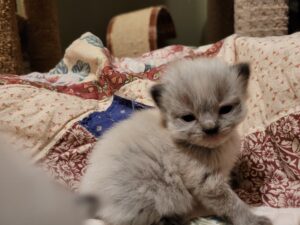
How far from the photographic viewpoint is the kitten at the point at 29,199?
38 centimetres

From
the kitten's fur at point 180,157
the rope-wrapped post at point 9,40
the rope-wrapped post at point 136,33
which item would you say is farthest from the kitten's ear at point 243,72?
the rope-wrapped post at point 136,33

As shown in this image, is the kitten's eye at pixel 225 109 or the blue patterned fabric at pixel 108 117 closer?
the kitten's eye at pixel 225 109

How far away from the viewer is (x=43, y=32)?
89.2 inches

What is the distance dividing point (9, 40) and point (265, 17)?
3.31 ft

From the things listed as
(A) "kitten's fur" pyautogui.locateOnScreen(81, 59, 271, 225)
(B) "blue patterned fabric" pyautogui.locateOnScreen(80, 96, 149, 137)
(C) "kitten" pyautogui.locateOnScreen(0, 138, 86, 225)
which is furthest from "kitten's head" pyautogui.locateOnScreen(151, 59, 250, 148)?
(C) "kitten" pyautogui.locateOnScreen(0, 138, 86, 225)

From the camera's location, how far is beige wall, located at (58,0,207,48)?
2746 mm

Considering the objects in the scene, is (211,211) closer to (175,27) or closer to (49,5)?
(49,5)

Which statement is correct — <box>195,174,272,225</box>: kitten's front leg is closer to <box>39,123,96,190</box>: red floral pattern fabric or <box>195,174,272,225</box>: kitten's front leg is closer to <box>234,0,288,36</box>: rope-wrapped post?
<box>39,123,96,190</box>: red floral pattern fabric

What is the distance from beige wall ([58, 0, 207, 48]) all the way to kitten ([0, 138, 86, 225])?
238 cm

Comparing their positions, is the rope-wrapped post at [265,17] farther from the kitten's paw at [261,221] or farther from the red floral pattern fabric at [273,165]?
the kitten's paw at [261,221]

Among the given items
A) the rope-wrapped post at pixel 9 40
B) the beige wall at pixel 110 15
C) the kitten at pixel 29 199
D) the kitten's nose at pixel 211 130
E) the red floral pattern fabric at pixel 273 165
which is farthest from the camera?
the beige wall at pixel 110 15

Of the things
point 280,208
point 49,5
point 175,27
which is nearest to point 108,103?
point 280,208

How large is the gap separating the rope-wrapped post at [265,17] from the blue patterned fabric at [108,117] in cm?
57

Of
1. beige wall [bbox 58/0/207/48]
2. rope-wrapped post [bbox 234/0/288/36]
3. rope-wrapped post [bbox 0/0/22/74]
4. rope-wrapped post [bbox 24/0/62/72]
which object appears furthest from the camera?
beige wall [bbox 58/0/207/48]
